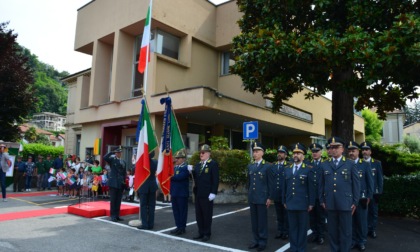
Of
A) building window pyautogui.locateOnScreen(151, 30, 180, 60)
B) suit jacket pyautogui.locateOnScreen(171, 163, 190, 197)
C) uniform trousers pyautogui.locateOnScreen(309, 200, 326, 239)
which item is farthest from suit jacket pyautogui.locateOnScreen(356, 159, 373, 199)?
building window pyautogui.locateOnScreen(151, 30, 180, 60)

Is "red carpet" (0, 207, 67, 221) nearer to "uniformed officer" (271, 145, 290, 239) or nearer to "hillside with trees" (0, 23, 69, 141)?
"uniformed officer" (271, 145, 290, 239)

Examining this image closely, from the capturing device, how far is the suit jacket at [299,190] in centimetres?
575

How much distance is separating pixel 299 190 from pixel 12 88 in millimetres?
19990

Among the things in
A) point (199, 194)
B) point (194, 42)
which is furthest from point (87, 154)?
point (199, 194)

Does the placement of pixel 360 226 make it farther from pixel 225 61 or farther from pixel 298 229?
pixel 225 61

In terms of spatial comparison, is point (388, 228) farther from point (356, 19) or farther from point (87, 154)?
point (87, 154)

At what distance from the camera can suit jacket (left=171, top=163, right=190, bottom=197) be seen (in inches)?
291

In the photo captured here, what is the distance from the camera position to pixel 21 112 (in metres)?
20.7

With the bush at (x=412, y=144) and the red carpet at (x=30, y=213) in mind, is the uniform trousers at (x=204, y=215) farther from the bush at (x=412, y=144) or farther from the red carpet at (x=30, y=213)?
the bush at (x=412, y=144)

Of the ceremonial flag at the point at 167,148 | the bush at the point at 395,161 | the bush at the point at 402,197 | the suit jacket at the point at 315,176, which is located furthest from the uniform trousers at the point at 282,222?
the bush at the point at 395,161

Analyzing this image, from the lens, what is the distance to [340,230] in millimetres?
5477

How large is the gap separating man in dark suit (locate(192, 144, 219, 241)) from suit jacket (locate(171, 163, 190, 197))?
412 mm

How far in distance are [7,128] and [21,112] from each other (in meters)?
1.31

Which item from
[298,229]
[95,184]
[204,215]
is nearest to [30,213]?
[95,184]
